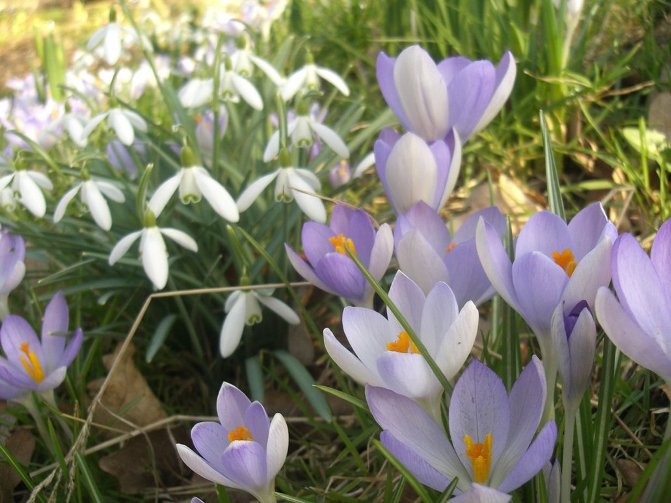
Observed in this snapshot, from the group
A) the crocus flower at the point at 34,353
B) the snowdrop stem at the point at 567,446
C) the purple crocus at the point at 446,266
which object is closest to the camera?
the snowdrop stem at the point at 567,446

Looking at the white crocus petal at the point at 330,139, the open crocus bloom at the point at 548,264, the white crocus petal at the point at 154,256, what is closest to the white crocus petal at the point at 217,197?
the white crocus petal at the point at 154,256

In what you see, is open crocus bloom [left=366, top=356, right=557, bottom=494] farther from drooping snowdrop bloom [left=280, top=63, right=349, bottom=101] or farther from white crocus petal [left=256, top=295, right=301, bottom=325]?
drooping snowdrop bloom [left=280, top=63, right=349, bottom=101]

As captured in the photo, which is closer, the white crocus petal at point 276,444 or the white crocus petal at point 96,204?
the white crocus petal at point 276,444

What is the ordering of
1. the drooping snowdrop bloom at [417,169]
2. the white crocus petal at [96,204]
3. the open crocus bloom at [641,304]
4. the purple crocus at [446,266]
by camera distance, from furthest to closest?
the white crocus petal at [96,204]
the drooping snowdrop bloom at [417,169]
the purple crocus at [446,266]
the open crocus bloom at [641,304]

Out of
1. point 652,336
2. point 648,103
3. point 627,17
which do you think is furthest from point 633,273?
point 627,17

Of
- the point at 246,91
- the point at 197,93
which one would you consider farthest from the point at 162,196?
the point at 197,93

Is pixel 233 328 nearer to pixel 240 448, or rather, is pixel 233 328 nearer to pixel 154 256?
pixel 154 256

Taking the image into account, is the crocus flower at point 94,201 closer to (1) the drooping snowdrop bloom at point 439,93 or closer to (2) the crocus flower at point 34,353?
(2) the crocus flower at point 34,353
